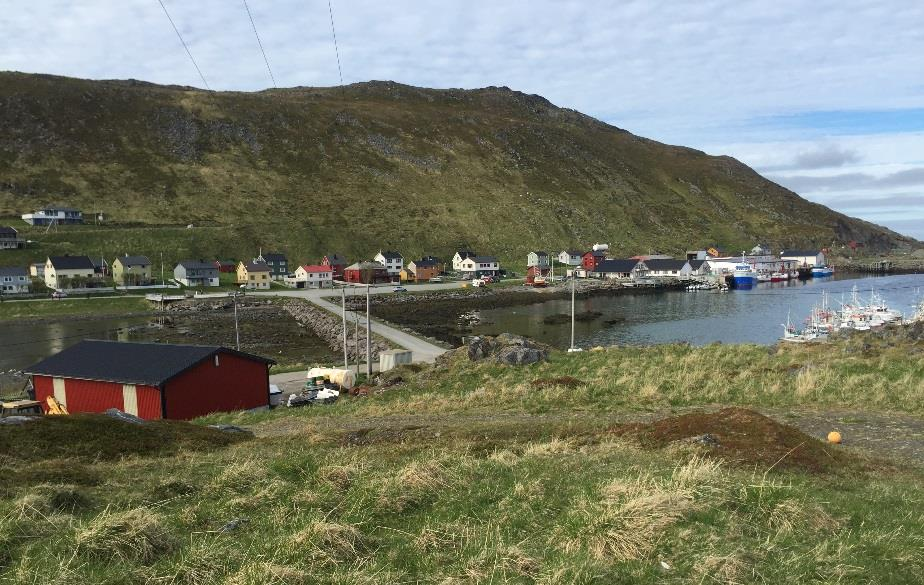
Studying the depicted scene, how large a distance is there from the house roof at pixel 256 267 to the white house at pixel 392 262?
22.6m

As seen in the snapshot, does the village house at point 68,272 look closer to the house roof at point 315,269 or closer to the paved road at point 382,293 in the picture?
the paved road at point 382,293

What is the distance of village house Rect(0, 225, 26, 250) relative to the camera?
94.4 meters

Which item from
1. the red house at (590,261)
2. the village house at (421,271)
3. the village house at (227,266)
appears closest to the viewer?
the village house at (227,266)

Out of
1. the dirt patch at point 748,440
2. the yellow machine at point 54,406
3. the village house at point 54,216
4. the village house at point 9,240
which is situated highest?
the village house at point 54,216

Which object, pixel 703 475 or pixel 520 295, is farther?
pixel 520 295

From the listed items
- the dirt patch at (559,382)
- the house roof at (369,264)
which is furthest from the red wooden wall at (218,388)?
the house roof at (369,264)

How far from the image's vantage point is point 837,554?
590cm

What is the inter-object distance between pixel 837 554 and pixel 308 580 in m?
5.47

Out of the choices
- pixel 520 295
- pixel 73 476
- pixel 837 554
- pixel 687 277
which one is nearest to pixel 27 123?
pixel 520 295

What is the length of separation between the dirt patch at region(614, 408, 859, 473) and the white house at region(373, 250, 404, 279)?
3895 inches

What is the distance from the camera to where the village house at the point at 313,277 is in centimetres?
10181

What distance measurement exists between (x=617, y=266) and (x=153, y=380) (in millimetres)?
109225

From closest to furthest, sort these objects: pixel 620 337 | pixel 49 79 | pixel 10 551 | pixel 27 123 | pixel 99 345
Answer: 1. pixel 10 551
2. pixel 99 345
3. pixel 620 337
4. pixel 27 123
5. pixel 49 79

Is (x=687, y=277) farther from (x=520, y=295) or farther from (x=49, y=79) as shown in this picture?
(x=49, y=79)
